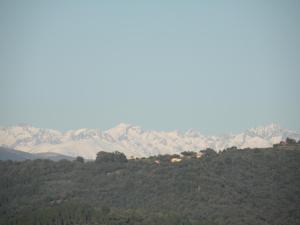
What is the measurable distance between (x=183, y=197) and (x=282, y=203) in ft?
68.6

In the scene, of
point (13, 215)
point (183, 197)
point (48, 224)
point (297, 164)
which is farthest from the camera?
point (297, 164)

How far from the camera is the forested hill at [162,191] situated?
143m

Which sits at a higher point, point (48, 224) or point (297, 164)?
point (297, 164)

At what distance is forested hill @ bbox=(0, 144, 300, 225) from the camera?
14288cm

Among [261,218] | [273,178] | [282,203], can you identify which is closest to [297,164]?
[273,178]

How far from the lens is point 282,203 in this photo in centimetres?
15488

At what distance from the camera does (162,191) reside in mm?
165500

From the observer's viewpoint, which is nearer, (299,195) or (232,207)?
(232,207)

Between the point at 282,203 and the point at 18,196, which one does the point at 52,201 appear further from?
the point at 282,203

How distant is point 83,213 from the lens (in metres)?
142

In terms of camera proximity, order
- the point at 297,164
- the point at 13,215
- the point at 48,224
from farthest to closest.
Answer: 1. the point at 297,164
2. the point at 13,215
3. the point at 48,224

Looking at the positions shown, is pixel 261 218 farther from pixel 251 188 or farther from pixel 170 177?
pixel 170 177

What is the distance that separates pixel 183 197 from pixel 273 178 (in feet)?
76.2

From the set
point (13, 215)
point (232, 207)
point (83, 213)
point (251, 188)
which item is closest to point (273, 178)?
point (251, 188)
